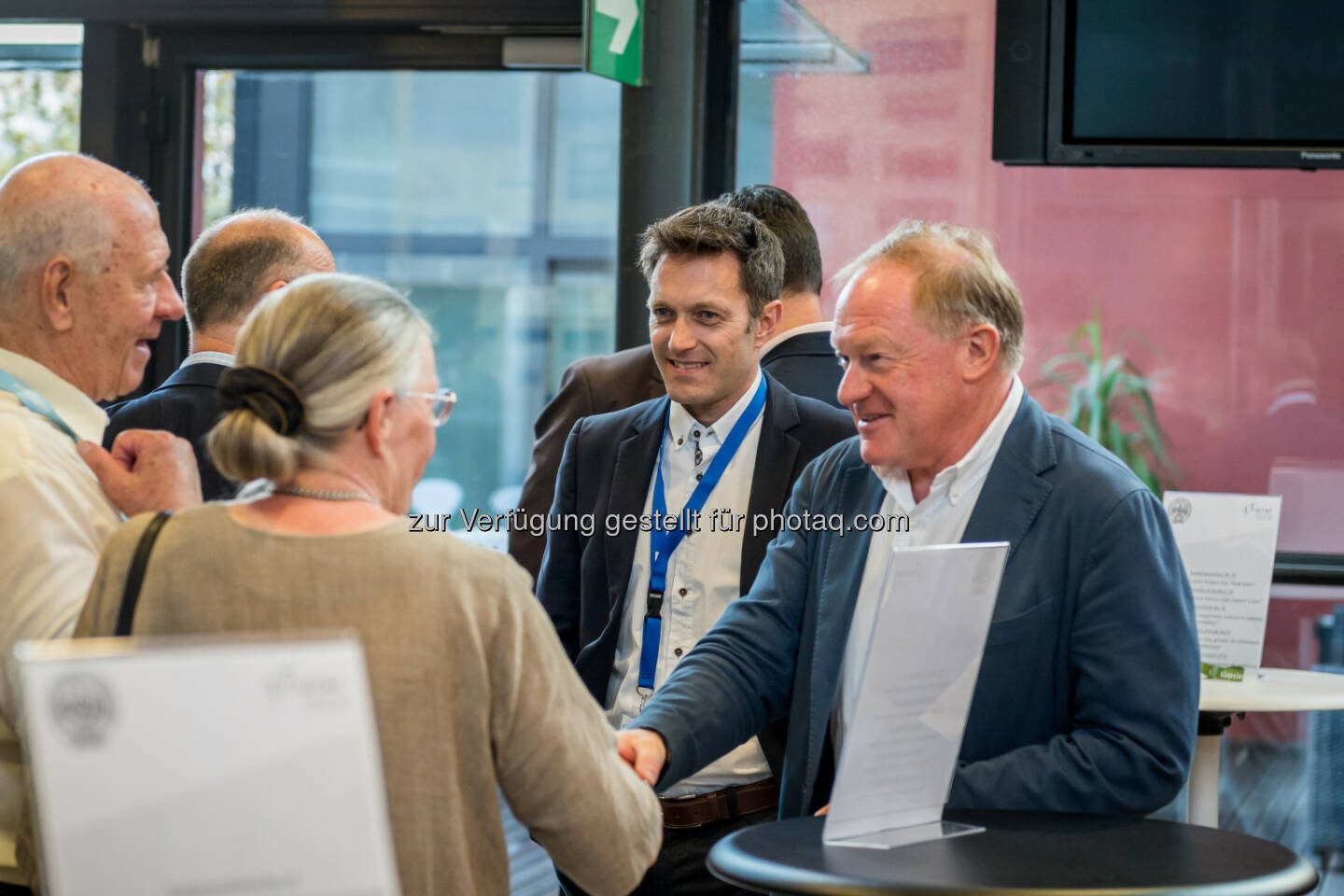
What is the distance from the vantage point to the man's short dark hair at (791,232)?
128 inches

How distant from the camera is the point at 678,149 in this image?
4.42 m

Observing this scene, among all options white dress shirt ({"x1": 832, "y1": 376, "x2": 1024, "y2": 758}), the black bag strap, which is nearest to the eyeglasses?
the black bag strap

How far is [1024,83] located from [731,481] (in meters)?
1.81

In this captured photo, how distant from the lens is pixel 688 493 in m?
2.74

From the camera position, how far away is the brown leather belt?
8.31ft

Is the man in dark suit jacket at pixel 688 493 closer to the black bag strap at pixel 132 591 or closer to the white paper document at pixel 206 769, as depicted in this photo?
the black bag strap at pixel 132 591

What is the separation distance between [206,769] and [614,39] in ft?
10.4

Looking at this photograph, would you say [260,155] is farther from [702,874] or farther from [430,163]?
[430,163]

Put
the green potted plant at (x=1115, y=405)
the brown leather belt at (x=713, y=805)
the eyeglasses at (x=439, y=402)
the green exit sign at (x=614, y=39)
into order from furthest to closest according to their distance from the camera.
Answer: the green potted plant at (x=1115, y=405) < the green exit sign at (x=614, y=39) < the brown leather belt at (x=713, y=805) < the eyeglasses at (x=439, y=402)

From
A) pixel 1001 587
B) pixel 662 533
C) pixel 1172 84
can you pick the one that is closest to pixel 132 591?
pixel 1001 587

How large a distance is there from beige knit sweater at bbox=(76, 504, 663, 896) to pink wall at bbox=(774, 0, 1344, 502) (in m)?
3.35

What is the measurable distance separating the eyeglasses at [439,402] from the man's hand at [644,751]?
1.85 ft

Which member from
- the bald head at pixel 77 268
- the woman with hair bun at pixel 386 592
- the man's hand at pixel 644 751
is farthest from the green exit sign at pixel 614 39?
the woman with hair bun at pixel 386 592

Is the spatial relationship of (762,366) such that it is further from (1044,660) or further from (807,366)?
(1044,660)
